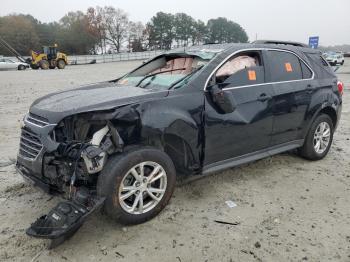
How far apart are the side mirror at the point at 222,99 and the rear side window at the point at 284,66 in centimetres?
97

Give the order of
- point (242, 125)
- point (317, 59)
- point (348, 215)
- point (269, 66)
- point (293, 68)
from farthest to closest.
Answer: point (317, 59)
point (293, 68)
point (269, 66)
point (242, 125)
point (348, 215)

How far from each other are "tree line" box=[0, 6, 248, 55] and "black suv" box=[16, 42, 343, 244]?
56.9 meters

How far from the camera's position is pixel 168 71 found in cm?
422

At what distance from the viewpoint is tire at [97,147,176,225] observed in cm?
300

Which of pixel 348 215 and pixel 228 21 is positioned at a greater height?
pixel 228 21

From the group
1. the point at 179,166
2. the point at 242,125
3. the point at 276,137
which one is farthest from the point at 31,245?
the point at 276,137

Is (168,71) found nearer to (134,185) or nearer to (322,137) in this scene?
(134,185)

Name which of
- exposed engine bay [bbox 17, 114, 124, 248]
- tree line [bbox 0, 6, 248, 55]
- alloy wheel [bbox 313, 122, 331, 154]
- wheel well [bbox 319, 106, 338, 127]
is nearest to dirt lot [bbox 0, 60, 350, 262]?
exposed engine bay [bbox 17, 114, 124, 248]

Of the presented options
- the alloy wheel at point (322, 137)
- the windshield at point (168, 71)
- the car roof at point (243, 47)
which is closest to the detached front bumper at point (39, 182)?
the windshield at point (168, 71)

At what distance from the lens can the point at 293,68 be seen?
4.62 m

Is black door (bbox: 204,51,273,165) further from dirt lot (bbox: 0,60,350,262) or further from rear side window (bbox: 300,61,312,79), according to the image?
rear side window (bbox: 300,61,312,79)

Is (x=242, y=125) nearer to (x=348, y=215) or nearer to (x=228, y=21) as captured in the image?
(x=348, y=215)

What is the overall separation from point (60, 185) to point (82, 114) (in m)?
0.71

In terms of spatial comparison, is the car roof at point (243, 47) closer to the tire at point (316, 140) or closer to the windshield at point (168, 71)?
the windshield at point (168, 71)
